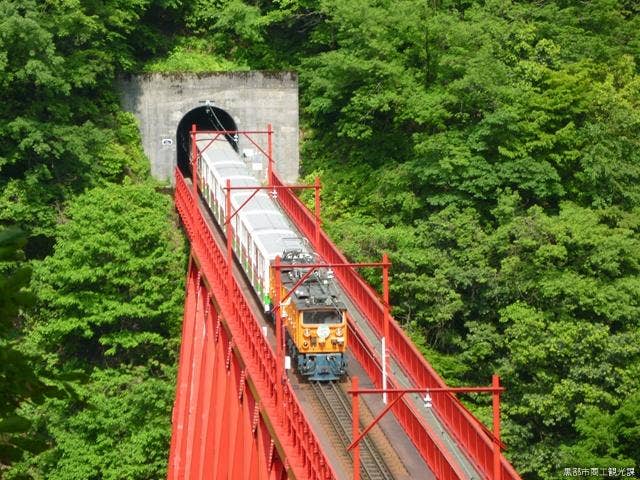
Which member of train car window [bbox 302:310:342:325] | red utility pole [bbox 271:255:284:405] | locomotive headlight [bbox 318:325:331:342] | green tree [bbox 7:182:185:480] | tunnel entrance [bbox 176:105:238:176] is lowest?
green tree [bbox 7:182:185:480]

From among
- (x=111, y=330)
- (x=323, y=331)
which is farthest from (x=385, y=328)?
(x=111, y=330)

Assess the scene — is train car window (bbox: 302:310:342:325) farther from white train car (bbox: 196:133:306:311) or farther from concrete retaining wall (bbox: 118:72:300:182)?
concrete retaining wall (bbox: 118:72:300:182)

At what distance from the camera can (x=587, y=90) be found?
48500mm

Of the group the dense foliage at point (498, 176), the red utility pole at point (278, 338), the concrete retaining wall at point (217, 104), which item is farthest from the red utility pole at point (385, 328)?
the concrete retaining wall at point (217, 104)

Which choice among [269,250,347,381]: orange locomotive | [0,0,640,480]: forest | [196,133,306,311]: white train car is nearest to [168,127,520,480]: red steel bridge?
[269,250,347,381]: orange locomotive

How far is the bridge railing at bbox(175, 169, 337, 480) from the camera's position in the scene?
23.5m

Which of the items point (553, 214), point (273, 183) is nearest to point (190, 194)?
point (273, 183)

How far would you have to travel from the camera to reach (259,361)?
96.2ft

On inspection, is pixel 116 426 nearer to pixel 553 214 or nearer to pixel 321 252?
pixel 321 252

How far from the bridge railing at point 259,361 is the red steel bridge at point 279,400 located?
3cm

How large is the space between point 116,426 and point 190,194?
8.02m

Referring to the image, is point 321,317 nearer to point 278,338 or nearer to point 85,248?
point 278,338

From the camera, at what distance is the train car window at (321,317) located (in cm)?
3089

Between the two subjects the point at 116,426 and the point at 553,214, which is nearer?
the point at 116,426
